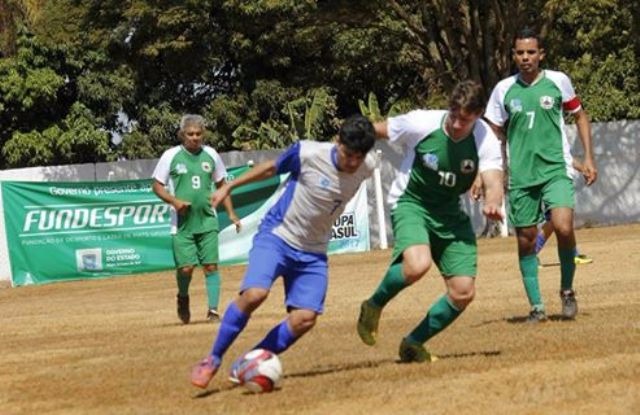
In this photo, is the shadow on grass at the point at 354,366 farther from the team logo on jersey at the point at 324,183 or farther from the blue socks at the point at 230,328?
the team logo on jersey at the point at 324,183

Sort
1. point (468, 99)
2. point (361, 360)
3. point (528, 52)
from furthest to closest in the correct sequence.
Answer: point (528, 52) < point (361, 360) < point (468, 99)

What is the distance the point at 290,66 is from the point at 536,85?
1221 inches

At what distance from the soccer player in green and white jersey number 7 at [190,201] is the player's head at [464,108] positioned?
5.55 metres

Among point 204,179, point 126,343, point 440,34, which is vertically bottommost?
point 126,343

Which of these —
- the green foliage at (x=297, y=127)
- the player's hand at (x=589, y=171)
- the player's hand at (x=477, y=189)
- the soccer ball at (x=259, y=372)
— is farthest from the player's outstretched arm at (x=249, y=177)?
the green foliage at (x=297, y=127)

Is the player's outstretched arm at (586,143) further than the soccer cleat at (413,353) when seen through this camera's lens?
Yes

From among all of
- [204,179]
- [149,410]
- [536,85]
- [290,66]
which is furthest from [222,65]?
[149,410]

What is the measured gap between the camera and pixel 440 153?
8883 millimetres

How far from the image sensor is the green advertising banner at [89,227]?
2456 centimetres

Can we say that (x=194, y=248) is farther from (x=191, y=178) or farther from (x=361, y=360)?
(x=361, y=360)

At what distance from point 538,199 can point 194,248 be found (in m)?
4.36

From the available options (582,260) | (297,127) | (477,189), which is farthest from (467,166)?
(297,127)

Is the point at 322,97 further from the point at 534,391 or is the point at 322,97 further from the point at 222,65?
the point at 534,391

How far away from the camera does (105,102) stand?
4022 centimetres
